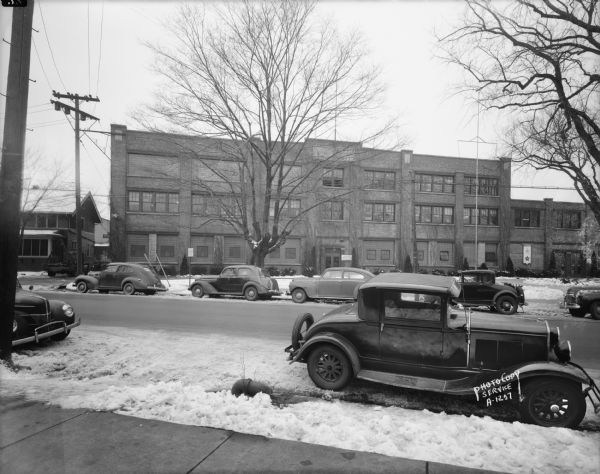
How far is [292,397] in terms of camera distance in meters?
4.92

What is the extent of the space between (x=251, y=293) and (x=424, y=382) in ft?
40.9

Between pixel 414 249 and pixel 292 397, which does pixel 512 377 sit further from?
pixel 414 249

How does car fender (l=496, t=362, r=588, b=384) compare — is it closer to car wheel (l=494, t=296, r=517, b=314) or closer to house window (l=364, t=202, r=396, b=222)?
car wheel (l=494, t=296, r=517, b=314)

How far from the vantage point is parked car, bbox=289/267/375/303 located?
15.4m

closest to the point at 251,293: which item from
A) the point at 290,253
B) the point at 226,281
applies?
the point at 226,281

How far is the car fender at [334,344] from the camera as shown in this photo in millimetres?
5070

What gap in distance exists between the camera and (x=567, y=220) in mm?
39969

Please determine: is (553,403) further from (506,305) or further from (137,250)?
(137,250)

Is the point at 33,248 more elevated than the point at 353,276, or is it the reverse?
the point at 33,248

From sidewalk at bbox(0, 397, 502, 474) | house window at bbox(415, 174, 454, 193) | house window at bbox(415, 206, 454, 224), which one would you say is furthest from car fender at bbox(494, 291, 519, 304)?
house window at bbox(415, 174, 454, 193)

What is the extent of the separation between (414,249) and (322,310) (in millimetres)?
25239

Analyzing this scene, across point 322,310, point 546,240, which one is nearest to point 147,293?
point 322,310

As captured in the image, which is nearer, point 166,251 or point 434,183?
point 166,251

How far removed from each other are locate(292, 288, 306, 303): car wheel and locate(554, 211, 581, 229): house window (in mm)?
35583
